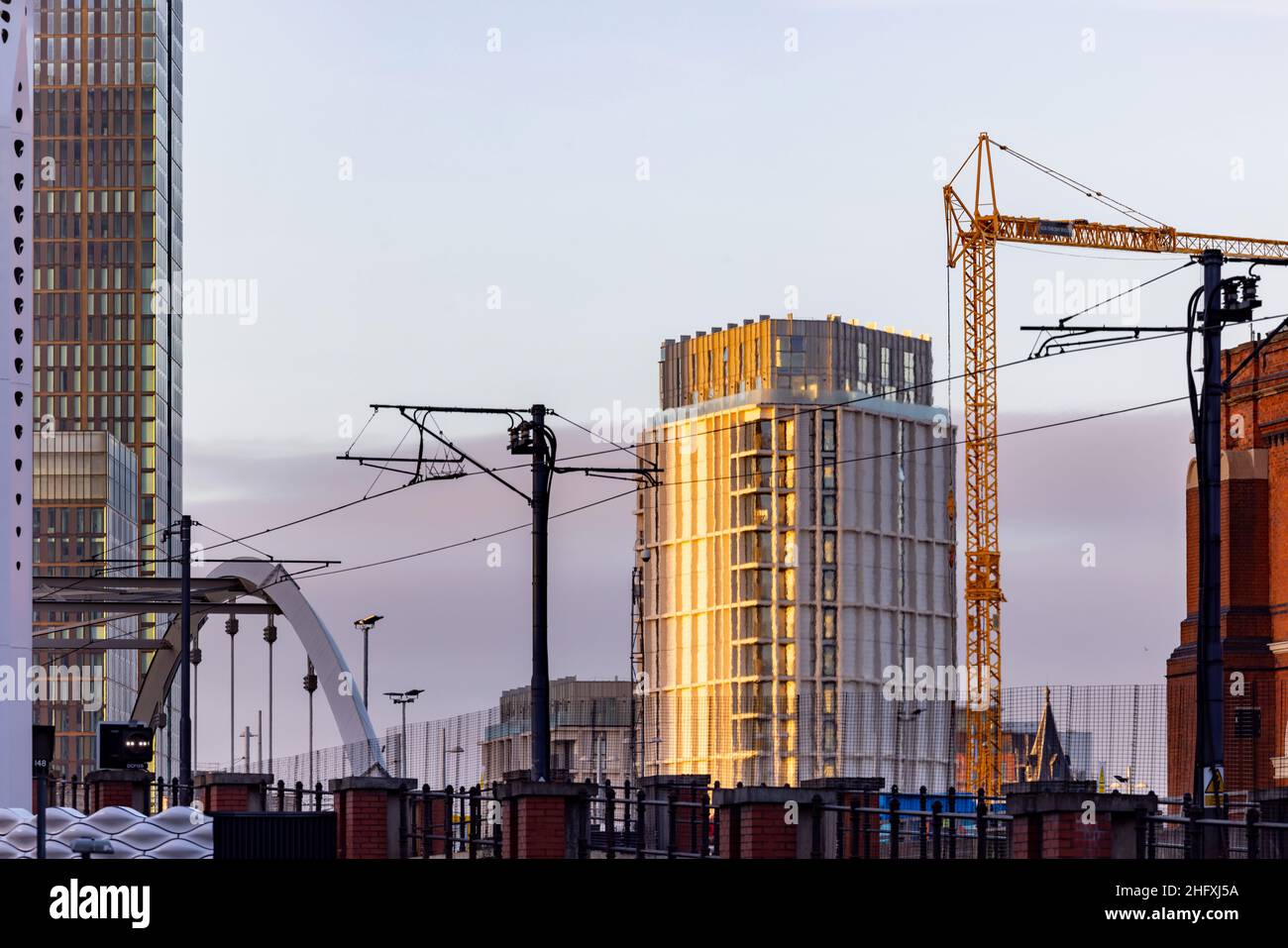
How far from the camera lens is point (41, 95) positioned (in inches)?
7869

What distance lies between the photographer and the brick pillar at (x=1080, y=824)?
2288 centimetres

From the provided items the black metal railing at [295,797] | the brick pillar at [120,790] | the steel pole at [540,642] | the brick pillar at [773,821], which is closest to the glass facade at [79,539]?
the black metal railing at [295,797]

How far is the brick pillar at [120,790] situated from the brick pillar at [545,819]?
17598 millimetres

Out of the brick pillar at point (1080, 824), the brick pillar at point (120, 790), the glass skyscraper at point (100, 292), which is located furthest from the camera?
the glass skyscraper at point (100, 292)

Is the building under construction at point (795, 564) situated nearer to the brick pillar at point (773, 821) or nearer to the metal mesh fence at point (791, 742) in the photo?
the metal mesh fence at point (791, 742)

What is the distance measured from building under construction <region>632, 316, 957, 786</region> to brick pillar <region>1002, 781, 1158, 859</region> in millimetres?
55890

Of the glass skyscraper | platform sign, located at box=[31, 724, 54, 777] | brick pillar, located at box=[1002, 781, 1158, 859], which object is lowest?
brick pillar, located at box=[1002, 781, 1158, 859]

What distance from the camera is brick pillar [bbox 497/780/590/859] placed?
2886 centimetres

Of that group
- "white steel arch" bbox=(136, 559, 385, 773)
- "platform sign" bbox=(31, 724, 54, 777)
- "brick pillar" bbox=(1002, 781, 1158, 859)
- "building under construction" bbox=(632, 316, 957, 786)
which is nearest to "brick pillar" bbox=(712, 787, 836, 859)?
"brick pillar" bbox=(1002, 781, 1158, 859)

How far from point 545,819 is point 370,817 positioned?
5.50 m

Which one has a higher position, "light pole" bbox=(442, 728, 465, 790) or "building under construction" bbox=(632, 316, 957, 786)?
"building under construction" bbox=(632, 316, 957, 786)

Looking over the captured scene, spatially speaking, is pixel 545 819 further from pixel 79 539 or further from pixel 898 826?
pixel 79 539

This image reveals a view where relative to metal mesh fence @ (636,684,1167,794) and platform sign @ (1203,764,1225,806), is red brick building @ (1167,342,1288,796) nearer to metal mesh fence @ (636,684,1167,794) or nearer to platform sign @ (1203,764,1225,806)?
metal mesh fence @ (636,684,1167,794)
